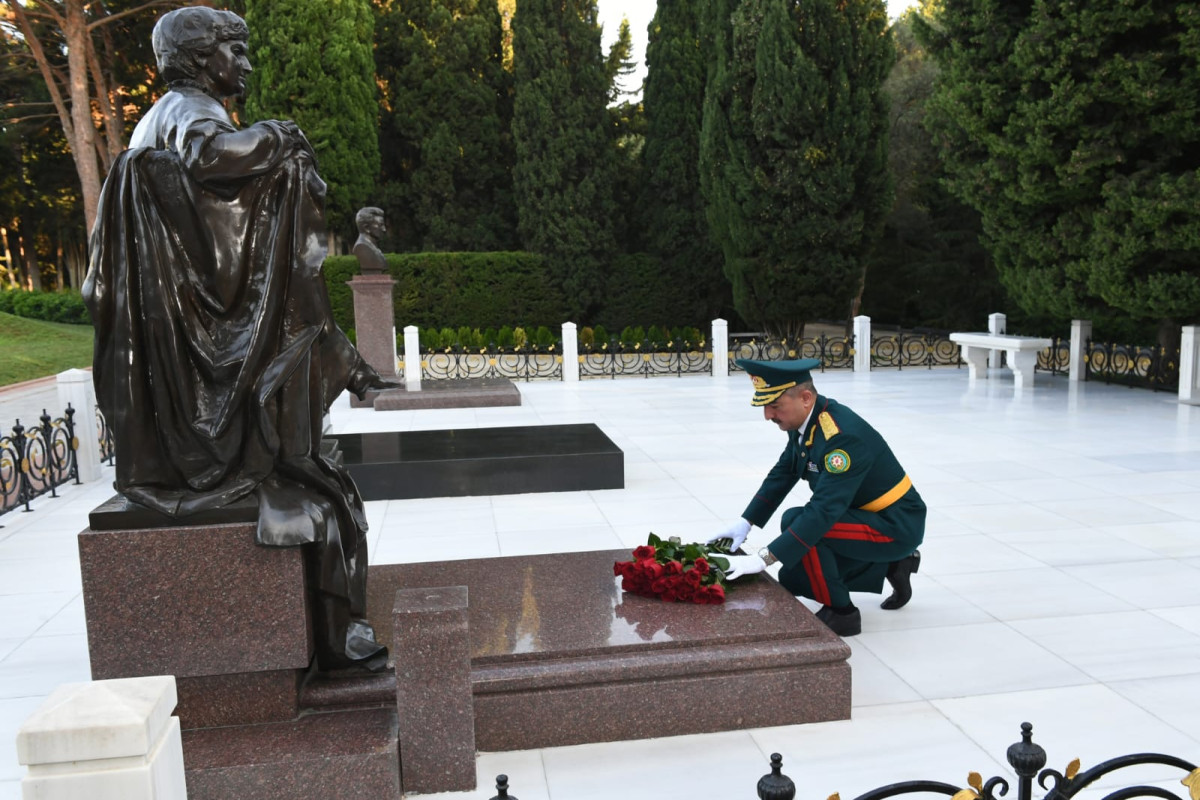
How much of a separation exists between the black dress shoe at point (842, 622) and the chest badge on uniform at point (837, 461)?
2.81 ft

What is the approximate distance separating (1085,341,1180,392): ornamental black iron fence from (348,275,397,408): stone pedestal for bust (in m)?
11.4

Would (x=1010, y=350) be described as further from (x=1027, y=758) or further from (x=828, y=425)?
(x=1027, y=758)

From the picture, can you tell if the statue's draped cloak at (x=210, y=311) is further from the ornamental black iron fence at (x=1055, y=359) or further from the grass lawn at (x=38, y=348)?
the grass lawn at (x=38, y=348)

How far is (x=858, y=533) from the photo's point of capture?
4.98 meters

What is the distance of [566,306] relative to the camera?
25359 millimetres

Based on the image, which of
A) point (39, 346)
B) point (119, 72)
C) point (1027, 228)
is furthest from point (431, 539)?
point (119, 72)

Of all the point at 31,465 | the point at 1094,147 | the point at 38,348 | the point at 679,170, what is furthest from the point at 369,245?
the point at 38,348

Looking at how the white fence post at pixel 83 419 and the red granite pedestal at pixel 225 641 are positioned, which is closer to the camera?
the red granite pedestal at pixel 225 641

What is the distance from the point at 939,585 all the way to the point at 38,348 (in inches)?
987

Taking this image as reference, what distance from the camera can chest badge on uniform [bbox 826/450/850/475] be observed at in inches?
186

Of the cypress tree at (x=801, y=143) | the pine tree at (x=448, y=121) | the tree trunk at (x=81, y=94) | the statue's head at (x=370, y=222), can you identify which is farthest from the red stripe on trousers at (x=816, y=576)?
the tree trunk at (x=81, y=94)

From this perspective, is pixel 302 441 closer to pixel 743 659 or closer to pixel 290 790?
pixel 290 790

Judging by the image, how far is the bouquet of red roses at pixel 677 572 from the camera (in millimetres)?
4660

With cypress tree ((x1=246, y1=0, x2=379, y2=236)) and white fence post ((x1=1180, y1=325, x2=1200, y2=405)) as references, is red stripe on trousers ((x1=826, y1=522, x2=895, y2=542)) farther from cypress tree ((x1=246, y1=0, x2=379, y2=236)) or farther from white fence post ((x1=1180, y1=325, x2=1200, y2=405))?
cypress tree ((x1=246, y1=0, x2=379, y2=236))
